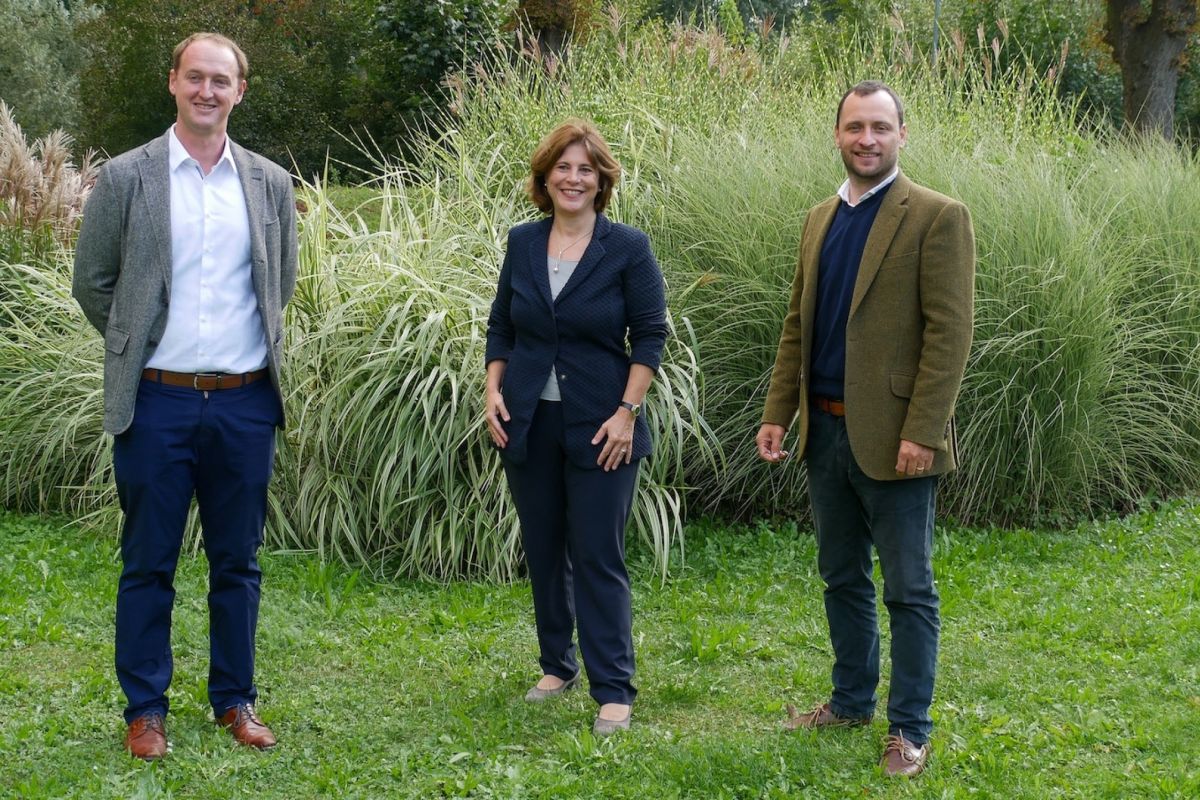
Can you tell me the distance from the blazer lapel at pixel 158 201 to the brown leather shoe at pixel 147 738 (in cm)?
124

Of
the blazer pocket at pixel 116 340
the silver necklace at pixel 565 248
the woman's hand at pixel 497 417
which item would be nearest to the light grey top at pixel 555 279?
the silver necklace at pixel 565 248

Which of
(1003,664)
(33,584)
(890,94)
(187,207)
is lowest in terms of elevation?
(33,584)

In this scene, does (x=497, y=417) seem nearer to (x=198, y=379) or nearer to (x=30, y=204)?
(x=198, y=379)

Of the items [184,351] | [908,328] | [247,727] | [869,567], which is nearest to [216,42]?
[184,351]

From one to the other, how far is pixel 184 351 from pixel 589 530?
1.28 meters

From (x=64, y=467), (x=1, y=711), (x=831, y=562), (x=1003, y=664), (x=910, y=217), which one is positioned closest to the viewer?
(x=910, y=217)

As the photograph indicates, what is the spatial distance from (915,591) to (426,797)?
1.44 metres

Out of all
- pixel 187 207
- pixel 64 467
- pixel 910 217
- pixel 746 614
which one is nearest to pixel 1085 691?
pixel 746 614

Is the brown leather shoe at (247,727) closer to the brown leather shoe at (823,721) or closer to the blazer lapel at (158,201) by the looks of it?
the blazer lapel at (158,201)

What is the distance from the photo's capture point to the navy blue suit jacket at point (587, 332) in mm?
3738

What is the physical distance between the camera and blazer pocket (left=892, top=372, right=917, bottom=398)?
336 cm

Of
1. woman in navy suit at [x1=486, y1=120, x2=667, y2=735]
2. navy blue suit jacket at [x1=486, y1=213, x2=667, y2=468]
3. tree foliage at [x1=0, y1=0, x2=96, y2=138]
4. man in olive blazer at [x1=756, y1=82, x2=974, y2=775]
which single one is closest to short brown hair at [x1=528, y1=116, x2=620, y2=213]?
woman in navy suit at [x1=486, y1=120, x2=667, y2=735]

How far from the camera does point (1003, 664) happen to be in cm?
447

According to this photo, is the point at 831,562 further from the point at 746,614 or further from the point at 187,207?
the point at 187,207
